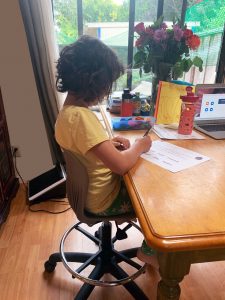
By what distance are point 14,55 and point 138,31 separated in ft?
3.33

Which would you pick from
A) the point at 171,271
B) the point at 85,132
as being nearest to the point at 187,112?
the point at 85,132

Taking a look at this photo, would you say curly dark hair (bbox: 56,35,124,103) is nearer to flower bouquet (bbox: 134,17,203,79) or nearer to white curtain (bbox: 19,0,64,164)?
flower bouquet (bbox: 134,17,203,79)

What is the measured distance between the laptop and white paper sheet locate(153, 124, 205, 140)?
0.25 ft

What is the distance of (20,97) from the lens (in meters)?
1.91

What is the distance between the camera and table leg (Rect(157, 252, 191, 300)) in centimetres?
56

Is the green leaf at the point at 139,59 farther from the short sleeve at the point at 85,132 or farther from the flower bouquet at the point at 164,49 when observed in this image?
the short sleeve at the point at 85,132

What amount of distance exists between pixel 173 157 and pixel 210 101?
21.8 inches

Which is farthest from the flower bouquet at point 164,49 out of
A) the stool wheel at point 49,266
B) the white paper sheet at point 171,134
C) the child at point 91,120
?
the stool wheel at point 49,266

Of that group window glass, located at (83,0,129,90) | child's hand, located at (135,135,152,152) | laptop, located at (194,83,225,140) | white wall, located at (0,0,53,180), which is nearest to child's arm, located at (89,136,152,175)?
child's hand, located at (135,135,152,152)

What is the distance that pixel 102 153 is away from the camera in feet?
2.63

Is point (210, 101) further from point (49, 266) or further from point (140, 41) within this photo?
point (49, 266)

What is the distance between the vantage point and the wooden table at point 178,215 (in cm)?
52

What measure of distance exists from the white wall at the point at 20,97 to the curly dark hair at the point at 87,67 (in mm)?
1088

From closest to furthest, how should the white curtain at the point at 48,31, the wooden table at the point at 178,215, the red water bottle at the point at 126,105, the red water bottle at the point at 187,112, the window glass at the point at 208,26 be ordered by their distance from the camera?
1. the wooden table at the point at 178,215
2. the red water bottle at the point at 187,112
3. the red water bottle at the point at 126,105
4. the white curtain at the point at 48,31
5. the window glass at the point at 208,26
